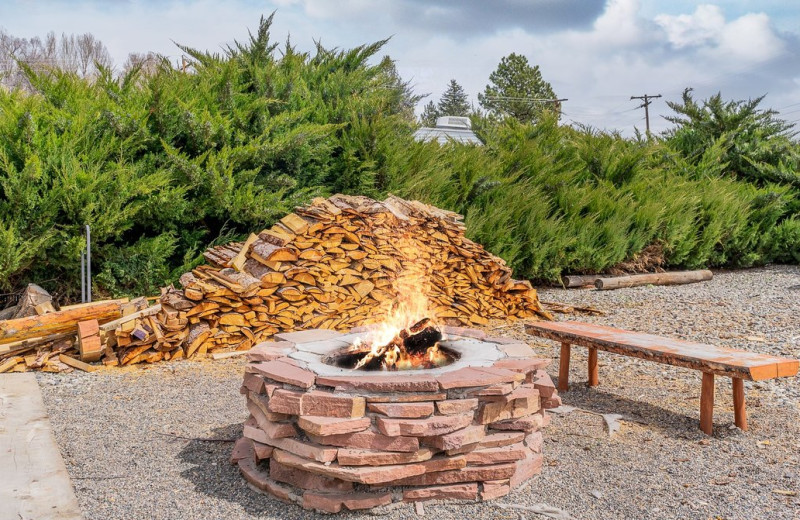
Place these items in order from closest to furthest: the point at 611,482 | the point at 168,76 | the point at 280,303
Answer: the point at 611,482, the point at 280,303, the point at 168,76

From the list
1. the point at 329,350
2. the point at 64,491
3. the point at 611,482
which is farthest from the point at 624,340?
the point at 64,491

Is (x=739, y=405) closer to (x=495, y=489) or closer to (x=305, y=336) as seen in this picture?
(x=495, y=489)

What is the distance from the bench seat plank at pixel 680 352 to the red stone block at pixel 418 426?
5.31 feet

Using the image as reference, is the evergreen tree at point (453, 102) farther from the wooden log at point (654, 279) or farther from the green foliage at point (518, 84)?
the wooden log at point (654, 279)

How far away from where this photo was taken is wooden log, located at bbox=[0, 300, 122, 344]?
4883mm

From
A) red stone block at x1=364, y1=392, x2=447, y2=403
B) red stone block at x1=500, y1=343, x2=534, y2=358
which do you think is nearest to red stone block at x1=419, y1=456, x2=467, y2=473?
red stone block at x1=364, y1=392, x2=447, y2=403

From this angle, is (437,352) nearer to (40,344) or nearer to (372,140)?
(40,344)

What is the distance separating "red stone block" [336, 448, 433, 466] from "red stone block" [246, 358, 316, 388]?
33 cm

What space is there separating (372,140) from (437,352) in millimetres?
4348

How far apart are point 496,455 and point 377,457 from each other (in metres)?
0.56

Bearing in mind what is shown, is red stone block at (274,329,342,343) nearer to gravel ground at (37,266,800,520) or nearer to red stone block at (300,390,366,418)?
gravel ground at (37,266,800,520)

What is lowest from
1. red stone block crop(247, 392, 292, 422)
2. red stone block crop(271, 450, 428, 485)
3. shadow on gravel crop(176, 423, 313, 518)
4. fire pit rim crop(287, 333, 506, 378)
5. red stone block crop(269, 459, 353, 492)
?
shadow on gravel crop(176, 423, 313, 518)

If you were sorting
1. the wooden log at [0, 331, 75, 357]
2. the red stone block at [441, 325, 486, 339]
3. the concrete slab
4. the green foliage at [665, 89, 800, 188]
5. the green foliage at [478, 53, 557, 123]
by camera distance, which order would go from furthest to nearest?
the green foliage at [478, 53, 557, 123]
the green foliage at [665, 89, 800, 188]
the wooden log at [0, 331, 75, 357]
the red stone block at [441, 325, 486, 339]
the concrete slab

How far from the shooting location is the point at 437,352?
11.0 feet
